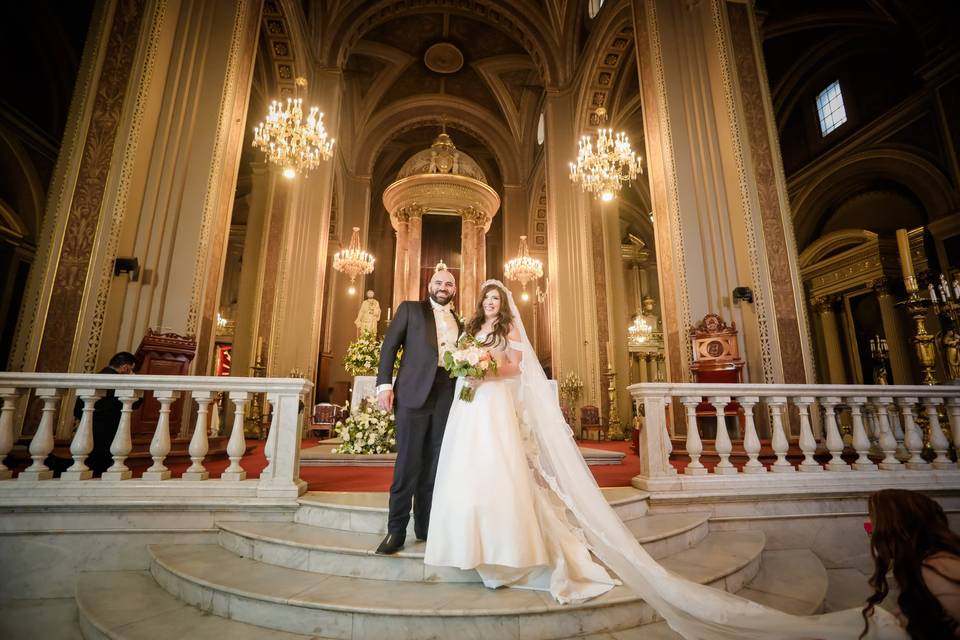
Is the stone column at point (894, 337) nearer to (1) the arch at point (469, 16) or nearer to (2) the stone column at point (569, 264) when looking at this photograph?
(2) the stone column at point (569, 264)

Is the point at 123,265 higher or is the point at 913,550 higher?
the point at 123,265

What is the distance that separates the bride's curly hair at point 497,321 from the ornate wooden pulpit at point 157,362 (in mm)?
3519

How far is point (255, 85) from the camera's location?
11.2m

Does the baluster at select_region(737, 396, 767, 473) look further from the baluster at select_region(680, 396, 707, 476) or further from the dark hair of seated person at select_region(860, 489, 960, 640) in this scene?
the dark hair of seated person at select_region(860, 489, 960, 640)

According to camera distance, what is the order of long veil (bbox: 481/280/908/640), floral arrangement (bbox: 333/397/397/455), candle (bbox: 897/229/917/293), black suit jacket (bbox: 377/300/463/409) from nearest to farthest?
long veil (bbox: 481/280/908/640)
black suit jacket (bbox: 377/300/463/409)
candle (bbox: 897/229/917/293)
floral arrangement (bbox: 333/397/397/455)

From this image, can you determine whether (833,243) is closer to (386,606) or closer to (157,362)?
(386,606)

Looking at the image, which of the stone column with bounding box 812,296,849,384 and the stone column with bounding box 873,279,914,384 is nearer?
the stone column with bounding box 873,279,914,384

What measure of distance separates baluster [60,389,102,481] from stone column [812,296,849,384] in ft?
50.8

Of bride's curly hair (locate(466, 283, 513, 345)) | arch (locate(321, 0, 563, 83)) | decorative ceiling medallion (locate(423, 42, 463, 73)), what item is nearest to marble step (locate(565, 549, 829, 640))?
bride's curly hair (locate(466, 283, 513, 345))

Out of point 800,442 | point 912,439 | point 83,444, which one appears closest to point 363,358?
point 83,444

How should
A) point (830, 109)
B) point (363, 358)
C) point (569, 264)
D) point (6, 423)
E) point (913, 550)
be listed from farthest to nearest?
1. point (830, 109)
2. point (569, 264)
3. point (363, 358)
4. point (6, 423)
5. point (913, 550)

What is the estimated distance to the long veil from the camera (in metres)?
1.81

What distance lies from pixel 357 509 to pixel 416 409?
0.87 meters

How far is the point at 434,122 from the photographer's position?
17359 mm
